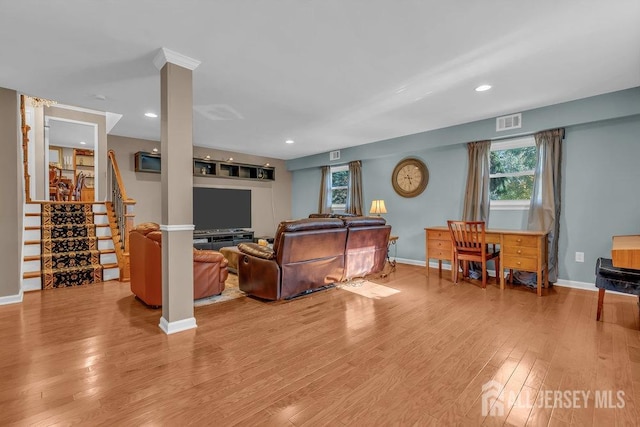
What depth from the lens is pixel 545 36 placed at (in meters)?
2.32

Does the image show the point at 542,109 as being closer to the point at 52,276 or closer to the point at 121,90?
the point at 121,90

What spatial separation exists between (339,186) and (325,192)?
1.29 ft

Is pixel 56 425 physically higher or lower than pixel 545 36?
lower

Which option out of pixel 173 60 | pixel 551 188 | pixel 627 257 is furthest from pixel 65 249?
pixel 551 188

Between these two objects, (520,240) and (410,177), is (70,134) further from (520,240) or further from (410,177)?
(520,240)

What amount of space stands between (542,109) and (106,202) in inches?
271

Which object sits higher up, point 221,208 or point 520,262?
point 221,208

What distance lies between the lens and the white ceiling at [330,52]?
6.63 ft

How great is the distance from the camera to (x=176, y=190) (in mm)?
2580

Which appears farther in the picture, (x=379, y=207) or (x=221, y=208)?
(x=221, y=208)

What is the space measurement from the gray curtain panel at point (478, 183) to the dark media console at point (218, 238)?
187 inches

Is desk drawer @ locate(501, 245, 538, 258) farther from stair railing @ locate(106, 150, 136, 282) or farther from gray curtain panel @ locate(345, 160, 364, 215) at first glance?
stair railing @ locate(106, 150, 136, 282)

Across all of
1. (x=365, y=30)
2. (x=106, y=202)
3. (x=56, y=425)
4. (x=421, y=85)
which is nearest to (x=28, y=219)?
(x=106, y=202)

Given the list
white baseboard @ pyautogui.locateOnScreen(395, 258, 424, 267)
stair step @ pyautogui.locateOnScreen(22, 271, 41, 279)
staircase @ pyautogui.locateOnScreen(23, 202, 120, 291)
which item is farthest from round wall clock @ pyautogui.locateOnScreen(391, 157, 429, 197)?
stair step @ pyautogui.locateOnScreen(22, 271, 41, 279)
